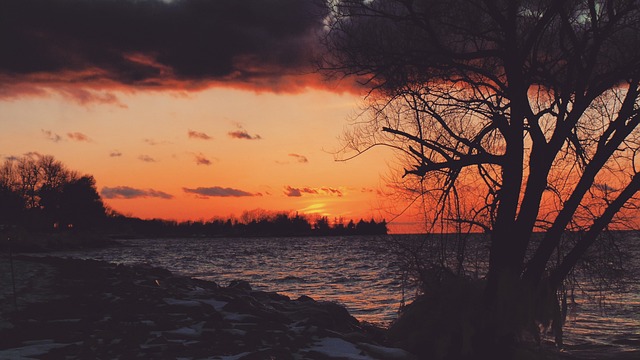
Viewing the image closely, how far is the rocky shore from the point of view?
26.4 ft

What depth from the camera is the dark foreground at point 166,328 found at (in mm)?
8047

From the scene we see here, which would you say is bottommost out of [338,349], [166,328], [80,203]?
[338,349]

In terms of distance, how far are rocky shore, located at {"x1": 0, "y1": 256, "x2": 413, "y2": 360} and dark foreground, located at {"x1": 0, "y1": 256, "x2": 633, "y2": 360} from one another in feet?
A: 0.05

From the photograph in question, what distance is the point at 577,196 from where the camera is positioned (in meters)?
9.66

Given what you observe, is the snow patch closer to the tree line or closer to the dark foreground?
the dark foreground

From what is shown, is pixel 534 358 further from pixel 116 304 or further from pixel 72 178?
pixel 72 178

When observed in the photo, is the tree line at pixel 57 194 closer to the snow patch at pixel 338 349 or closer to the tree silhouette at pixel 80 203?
the tree silhouette at pixel 80 203

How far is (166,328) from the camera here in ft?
30.9

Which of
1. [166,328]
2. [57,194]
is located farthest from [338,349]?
[57,194]

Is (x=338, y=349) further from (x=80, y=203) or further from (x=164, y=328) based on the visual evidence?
(x=80, y=203)

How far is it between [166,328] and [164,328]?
3 cm

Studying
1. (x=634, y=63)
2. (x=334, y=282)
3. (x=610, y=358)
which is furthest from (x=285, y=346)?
(x=334, y=282)

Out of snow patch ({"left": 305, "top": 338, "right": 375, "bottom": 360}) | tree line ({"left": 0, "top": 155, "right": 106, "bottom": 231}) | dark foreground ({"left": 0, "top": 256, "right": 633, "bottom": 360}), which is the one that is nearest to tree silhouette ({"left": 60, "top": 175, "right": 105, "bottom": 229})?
tree line ({"left": 0, "top": 155, "right": 106, "bottom": 231})

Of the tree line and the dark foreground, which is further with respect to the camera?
the tree line
